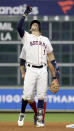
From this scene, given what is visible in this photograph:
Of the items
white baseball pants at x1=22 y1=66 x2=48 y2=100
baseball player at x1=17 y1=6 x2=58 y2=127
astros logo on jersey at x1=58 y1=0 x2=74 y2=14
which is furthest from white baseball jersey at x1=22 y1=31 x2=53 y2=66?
astros logo on jersey at x1=58 y1=0 x2=74 y2=14

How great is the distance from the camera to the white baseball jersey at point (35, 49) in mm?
7285

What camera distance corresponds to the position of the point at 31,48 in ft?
24.0

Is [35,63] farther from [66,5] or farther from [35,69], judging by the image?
[66,5]

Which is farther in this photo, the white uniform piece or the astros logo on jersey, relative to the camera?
the astros logo on jersey

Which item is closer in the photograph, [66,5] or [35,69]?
[35,69]

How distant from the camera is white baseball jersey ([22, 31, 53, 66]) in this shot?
287 inches

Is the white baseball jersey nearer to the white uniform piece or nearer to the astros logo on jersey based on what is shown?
the white uniform piece

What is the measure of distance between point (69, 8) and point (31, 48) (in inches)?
226

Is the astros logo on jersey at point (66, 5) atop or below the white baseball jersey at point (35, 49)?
atop

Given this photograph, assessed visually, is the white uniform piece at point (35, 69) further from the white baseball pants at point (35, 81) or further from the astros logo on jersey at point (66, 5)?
the astros logo on jersey at point (66, 5)

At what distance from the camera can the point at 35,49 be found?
7.29 metres

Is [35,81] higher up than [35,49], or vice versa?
[35,49]

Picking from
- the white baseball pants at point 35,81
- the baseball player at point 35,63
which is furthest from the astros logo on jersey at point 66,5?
the white baseball pants at point 35,81

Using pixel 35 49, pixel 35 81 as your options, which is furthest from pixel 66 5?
pixel 35 81
